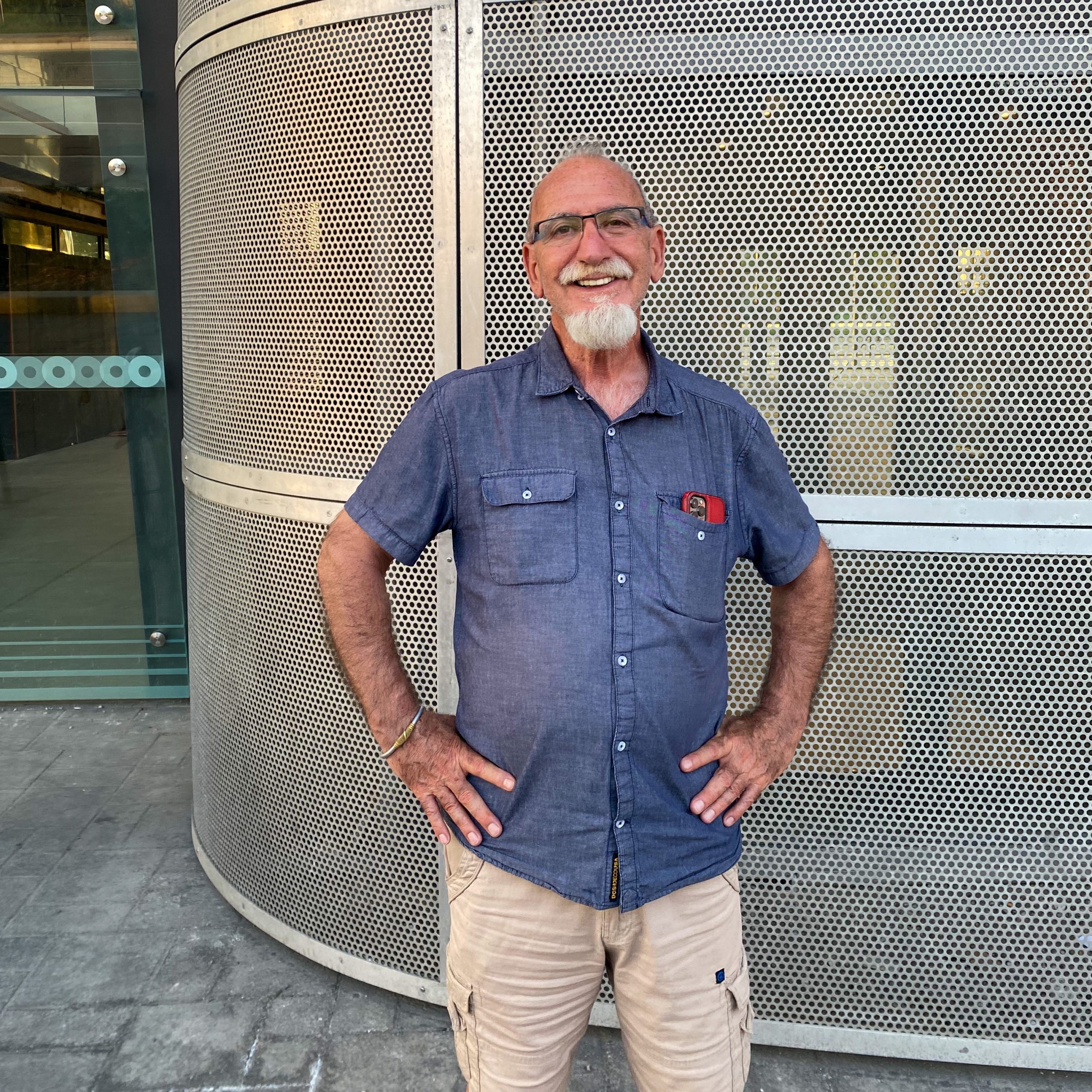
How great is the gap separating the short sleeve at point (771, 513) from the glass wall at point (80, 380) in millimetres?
4995

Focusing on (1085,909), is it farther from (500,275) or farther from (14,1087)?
(14,1087)

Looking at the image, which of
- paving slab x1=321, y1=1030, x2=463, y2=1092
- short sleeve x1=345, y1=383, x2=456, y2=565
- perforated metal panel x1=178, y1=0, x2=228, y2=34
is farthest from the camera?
perforated metal panel x1=178, y1=0, x2=228, y2=34

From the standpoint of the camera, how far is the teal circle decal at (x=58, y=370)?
19.9 feet

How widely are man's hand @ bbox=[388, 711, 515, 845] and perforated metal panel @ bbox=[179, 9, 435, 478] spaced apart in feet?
4.27

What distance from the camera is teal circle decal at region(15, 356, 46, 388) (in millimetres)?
6051

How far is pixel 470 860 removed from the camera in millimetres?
2021

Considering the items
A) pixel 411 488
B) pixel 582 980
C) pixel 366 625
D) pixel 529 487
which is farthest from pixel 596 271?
pixel 582 980

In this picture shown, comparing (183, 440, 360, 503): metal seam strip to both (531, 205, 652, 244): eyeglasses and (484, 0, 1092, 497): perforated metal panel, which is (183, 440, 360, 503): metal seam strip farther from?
(531, 205, 652, 244): eyeglasses

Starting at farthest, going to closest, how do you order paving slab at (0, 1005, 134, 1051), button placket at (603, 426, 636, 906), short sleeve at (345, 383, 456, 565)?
paving slab at (0, 1005, 134, 1051)
short sleeve at (345, 383, 456, 565)
button placket at (603, 426, 636, 906)

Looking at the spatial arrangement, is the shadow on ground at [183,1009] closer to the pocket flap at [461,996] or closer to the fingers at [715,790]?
the pocket flap at [461,996]

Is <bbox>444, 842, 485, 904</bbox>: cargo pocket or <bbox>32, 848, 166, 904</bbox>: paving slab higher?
<bbox>444, 842, 485, 904</bbox>: cargo pocket

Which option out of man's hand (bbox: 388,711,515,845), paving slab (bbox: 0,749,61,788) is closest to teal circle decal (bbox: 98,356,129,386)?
paving slab (bbox: 0,749,61,788)

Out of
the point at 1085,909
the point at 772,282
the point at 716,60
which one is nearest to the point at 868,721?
the point at 1085,909

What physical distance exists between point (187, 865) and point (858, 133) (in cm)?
379
